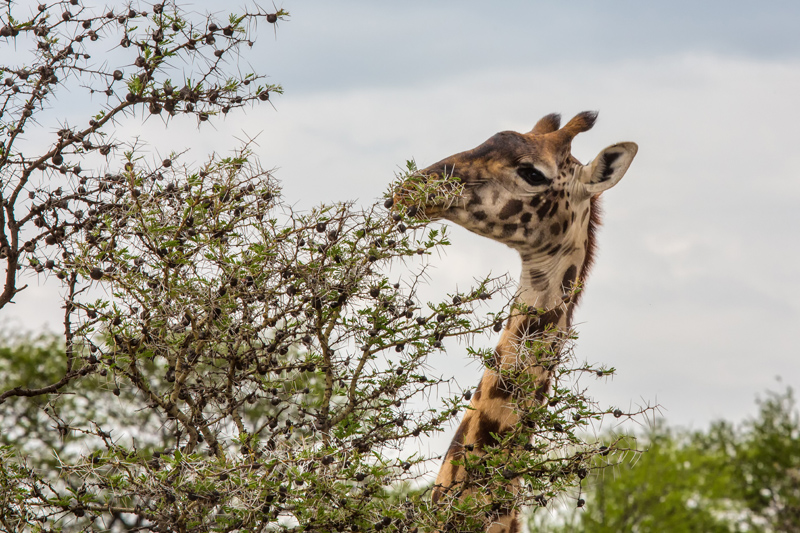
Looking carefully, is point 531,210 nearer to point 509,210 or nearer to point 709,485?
point 509,210

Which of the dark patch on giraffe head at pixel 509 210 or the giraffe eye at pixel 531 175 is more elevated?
the giraffe eye at pixel 531 175

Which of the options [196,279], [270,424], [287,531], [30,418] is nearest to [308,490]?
[287,531]

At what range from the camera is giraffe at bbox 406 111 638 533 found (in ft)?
19.2

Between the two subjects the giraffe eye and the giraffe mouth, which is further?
the giraffe eye

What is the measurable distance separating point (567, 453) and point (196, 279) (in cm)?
217

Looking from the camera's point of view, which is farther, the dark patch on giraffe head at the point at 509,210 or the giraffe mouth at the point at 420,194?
the dark patch on giraffe head at the point at 509,210

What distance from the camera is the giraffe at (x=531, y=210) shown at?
5.85 m

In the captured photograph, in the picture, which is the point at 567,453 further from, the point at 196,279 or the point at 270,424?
the point at 196,279

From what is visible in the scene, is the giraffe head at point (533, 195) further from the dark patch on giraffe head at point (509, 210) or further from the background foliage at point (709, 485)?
the background foliage at point (709, 485)

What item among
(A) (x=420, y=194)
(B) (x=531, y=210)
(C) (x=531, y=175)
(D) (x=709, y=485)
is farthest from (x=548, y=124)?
(D) (x=709, y=485)

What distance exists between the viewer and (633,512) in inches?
754

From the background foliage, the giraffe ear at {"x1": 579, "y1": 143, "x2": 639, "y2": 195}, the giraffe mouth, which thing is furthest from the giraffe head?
the background foliage

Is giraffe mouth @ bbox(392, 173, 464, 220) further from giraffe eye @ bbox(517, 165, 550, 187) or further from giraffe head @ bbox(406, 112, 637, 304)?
giraffe eye @ bbox(517, 165, 550, 187)

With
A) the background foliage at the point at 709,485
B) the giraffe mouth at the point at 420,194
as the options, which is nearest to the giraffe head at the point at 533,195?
the giraffe mouth at the point at 420,194
